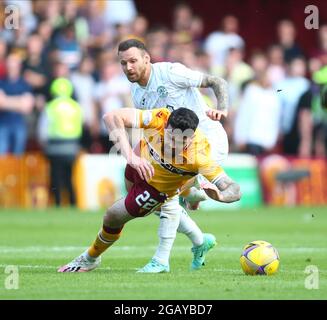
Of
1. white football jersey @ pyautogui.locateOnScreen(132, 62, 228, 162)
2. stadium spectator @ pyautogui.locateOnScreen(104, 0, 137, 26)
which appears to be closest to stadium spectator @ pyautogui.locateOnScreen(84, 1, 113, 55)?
stadium spectator @ pyautogui.locateOnScreen(104, 0, 137, 26)

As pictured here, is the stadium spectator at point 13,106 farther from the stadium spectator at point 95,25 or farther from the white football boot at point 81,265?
the white football boot at point 81,265

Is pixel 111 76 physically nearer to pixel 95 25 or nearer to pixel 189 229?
pixel 95 25

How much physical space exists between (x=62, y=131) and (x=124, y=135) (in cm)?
1137

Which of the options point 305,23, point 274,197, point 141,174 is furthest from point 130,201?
point 305,23

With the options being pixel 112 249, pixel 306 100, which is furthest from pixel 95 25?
pixel 112 249

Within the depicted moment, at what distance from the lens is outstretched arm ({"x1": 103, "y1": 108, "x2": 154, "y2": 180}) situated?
32.0ft

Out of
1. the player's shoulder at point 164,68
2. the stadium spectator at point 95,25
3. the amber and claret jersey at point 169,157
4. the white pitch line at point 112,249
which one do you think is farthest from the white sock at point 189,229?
the stadium spectator at point 95,25

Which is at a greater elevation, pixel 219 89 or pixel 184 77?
pixel 184 77

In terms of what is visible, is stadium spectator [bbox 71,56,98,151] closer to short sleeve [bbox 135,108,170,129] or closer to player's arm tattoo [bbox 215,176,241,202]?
short sleeve [bbox 135,108,170,129]

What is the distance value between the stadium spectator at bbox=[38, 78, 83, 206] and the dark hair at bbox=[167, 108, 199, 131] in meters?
11.2

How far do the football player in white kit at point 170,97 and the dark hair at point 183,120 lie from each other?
79cm

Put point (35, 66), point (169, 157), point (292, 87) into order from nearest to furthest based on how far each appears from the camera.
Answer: point (169, 157)
point (35, 66)
point (292, 87)

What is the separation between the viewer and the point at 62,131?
69.7ft

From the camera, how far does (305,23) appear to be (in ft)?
90.7
